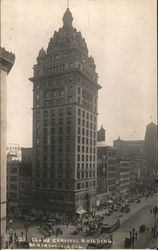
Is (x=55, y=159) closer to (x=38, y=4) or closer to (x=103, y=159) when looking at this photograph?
(x=103, y=159)

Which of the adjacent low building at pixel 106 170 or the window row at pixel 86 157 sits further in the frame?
the adjacent low building at pixel 106 170

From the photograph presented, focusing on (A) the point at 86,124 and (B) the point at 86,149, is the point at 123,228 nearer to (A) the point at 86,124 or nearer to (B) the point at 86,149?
(B) the point at 86,149

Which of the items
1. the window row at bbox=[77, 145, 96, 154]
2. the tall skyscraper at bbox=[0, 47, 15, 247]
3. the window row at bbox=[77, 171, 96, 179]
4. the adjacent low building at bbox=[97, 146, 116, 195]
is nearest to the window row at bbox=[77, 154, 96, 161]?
the window row at bbox=[77, 145, 96, 154]

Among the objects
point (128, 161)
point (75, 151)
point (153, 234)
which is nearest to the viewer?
point (153, 234)

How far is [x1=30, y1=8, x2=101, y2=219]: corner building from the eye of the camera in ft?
199

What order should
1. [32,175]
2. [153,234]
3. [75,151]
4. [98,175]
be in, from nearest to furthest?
[153,234] < [75,151] < [32,175] < [98,175]

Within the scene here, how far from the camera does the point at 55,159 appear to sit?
2483 inches

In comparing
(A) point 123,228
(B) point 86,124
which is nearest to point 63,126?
(B) point 86,124

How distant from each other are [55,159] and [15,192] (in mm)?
12424

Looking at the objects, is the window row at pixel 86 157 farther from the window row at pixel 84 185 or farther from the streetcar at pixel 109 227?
the streetcar at pixel 109 227

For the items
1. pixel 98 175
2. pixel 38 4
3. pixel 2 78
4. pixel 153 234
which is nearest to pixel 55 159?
pixel 98 175

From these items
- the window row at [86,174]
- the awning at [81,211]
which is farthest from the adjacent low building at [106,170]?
the awning at [81,211]

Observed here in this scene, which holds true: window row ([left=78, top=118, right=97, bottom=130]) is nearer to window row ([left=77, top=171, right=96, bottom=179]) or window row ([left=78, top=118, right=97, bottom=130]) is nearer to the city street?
window row ([left=77, top=171, right=96, bottom=179])

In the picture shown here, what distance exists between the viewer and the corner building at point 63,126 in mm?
60531
